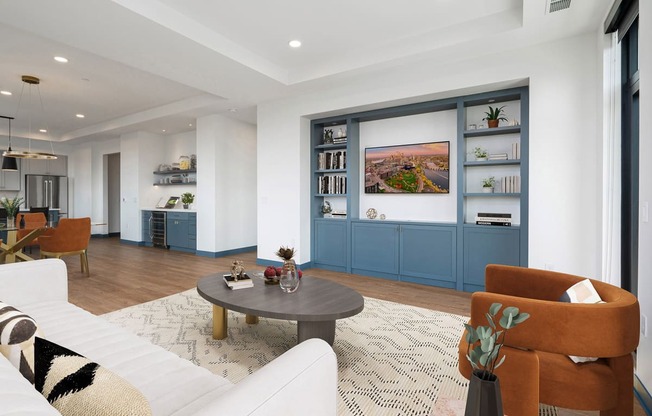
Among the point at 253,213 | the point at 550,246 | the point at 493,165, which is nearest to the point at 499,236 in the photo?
the point at 550,246

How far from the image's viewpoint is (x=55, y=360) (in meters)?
0.80

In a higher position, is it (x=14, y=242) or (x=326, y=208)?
(x=326, y=208)

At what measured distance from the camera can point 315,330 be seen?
2.24 meters

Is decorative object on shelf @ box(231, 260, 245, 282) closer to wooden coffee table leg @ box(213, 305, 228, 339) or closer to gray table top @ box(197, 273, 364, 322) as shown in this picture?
gray table top @ box(197, 273, 364, 322)

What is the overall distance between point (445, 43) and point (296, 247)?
3.41 meters

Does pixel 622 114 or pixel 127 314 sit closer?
pixel 622 114

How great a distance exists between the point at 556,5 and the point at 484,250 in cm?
251

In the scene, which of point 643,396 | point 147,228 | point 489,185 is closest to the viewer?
point 643,396

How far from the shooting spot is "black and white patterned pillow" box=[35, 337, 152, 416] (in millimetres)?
683

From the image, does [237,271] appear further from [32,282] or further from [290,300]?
[32,282]

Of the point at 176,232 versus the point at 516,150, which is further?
the point at 176,232

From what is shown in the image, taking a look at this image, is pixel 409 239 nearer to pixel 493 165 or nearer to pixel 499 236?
pixel 499 236

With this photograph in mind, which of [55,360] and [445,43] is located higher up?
[445,43]

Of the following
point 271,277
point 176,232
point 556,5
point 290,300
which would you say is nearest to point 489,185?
point 556,5
